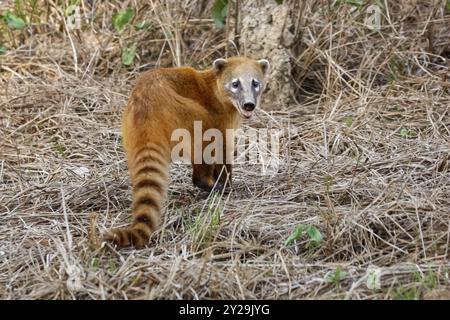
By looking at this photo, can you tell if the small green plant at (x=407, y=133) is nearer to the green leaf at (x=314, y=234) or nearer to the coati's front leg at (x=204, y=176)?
the coati's front leg at (x=204, y=176)

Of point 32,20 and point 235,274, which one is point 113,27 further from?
point 235,274

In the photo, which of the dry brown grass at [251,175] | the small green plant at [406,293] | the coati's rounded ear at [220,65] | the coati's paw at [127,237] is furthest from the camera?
the coati's rounded ear at [220,65]

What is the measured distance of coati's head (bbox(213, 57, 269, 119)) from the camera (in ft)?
21.4

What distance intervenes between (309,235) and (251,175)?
5.67 feet

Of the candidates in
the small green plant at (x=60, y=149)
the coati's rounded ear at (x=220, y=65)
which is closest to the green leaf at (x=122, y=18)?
the small green plant at (x=60, y=149)

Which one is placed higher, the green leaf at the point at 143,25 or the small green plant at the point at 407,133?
the green leaf at the point at 143,25

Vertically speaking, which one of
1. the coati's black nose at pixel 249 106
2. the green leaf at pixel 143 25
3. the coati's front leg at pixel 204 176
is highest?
the green leaf at pixel 143 25

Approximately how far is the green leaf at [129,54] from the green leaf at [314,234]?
4.26m

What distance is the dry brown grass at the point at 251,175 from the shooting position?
16.5 feet

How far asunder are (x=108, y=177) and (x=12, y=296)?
6.62 feet

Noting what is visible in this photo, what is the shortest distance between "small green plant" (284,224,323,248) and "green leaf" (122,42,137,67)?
4171 mm

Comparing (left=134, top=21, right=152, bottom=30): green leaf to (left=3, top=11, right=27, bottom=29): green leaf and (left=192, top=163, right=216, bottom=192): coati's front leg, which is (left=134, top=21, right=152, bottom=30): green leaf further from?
(left=192, top=163, right=216, bottom=192): coati's front leg

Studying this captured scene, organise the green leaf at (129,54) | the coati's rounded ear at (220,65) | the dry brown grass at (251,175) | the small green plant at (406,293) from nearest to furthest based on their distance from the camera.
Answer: the small green plant at (406,293), the dry brown grass at (251,175), the coati's rounded ear at (220,65), the green leaf at (129,54)

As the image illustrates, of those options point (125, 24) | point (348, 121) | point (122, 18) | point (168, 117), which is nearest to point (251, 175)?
point (348, 121)
